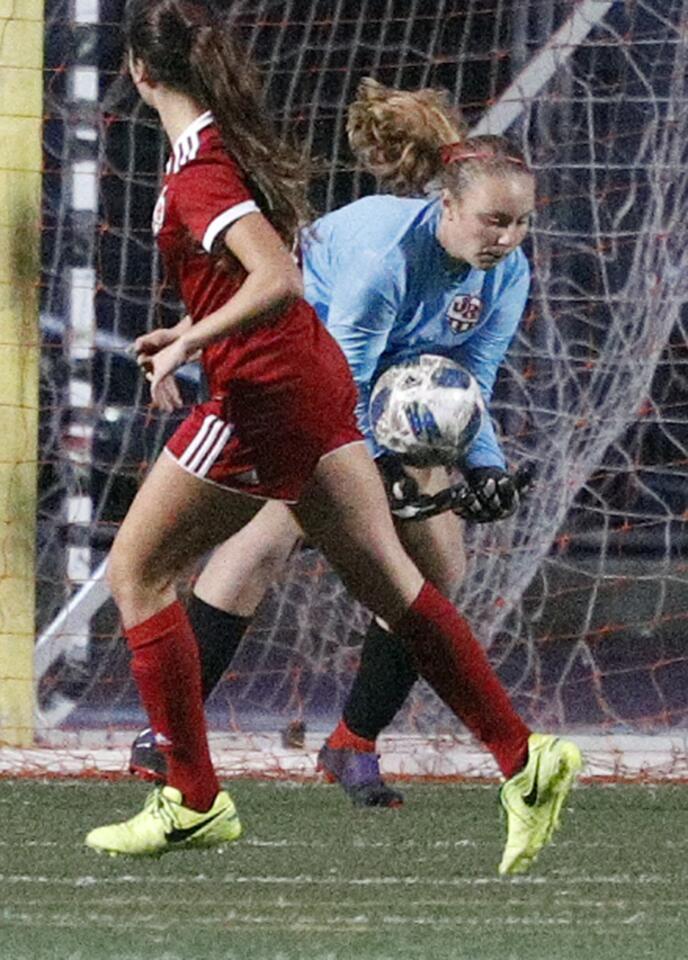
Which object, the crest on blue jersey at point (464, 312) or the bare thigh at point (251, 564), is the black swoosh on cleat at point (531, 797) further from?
the crest on blue jersey at point (464, 312)

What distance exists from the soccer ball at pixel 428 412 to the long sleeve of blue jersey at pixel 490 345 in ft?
0.45

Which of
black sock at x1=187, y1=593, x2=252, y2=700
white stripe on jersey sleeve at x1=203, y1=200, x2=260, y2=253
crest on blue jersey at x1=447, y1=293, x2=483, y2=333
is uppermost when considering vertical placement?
white stripe on jersey sleeve at x1=203, y1=200, x2=260, y2=253

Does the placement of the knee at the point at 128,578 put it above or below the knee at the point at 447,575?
above

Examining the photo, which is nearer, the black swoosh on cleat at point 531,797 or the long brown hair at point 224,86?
the long brown hair at point 224,86

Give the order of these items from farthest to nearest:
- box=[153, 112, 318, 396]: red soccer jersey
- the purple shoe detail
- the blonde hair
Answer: the purple shoe detail → the blonde hair → box=[153, 112, 318, 396]: red soccer jersey

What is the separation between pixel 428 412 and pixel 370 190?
2.48 metres

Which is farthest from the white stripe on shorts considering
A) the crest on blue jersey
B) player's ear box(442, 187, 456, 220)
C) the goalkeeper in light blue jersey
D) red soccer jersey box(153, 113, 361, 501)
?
the crest on blue jersey

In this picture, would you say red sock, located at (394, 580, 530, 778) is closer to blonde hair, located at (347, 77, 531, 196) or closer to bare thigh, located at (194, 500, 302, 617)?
bare thigh, located at (194, 500, 302, 617)

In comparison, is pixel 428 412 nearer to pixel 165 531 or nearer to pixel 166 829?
pixel 165 531

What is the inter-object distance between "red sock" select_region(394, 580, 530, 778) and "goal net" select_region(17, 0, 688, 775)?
2001 millimetres

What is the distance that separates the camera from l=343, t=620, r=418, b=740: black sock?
650 centimetres

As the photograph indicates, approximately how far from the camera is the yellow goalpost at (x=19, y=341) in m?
7.30

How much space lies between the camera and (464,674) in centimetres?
543

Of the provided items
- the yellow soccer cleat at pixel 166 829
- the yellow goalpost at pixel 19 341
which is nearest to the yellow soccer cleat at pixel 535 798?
the yellow soccer cleat at pixel 166 829
